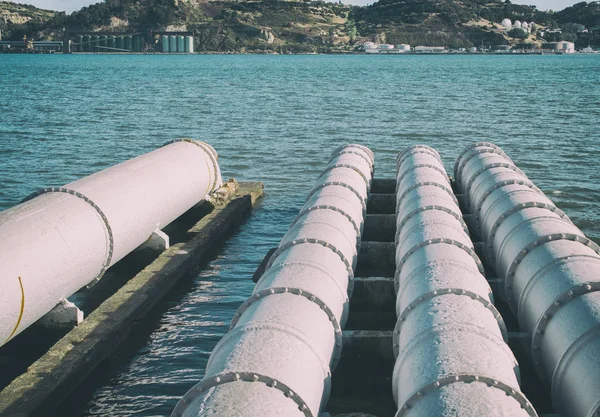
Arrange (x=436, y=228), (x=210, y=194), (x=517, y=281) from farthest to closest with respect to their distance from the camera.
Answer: (x=210, y=194), (x=436, y=228), (x=517, y=281)

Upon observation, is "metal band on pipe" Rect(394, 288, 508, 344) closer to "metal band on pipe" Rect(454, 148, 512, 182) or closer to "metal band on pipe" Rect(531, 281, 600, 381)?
"metal band on pipe" Rect(531, 281, 600, 381)

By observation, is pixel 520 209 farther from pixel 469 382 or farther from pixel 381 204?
pixel 381 204

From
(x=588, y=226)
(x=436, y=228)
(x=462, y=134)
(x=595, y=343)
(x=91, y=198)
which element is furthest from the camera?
(x=462, y=134)

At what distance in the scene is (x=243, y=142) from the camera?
4325 centimetres

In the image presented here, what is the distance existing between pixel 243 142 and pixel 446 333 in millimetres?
35620

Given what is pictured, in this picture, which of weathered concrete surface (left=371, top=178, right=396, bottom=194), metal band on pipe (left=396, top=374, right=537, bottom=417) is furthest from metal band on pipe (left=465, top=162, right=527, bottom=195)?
metal band on pipe (left=396, top=374, right=537, bottom=417)

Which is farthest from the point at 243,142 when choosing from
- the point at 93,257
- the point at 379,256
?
the point at 93,257

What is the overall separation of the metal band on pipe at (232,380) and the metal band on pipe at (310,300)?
Answer: 2137 mm

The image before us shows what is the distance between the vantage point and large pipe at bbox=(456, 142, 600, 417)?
8.25 meters

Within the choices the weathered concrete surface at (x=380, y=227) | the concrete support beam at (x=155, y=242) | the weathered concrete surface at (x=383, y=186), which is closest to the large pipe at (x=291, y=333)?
the weathered concrete surface at (x=380, y=227)

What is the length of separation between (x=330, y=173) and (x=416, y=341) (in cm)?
928

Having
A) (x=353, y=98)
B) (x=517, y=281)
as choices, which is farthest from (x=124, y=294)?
(x=353, y=98)

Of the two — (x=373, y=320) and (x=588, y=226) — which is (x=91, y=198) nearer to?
(x=373, y=320)

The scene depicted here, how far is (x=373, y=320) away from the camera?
506 inches
